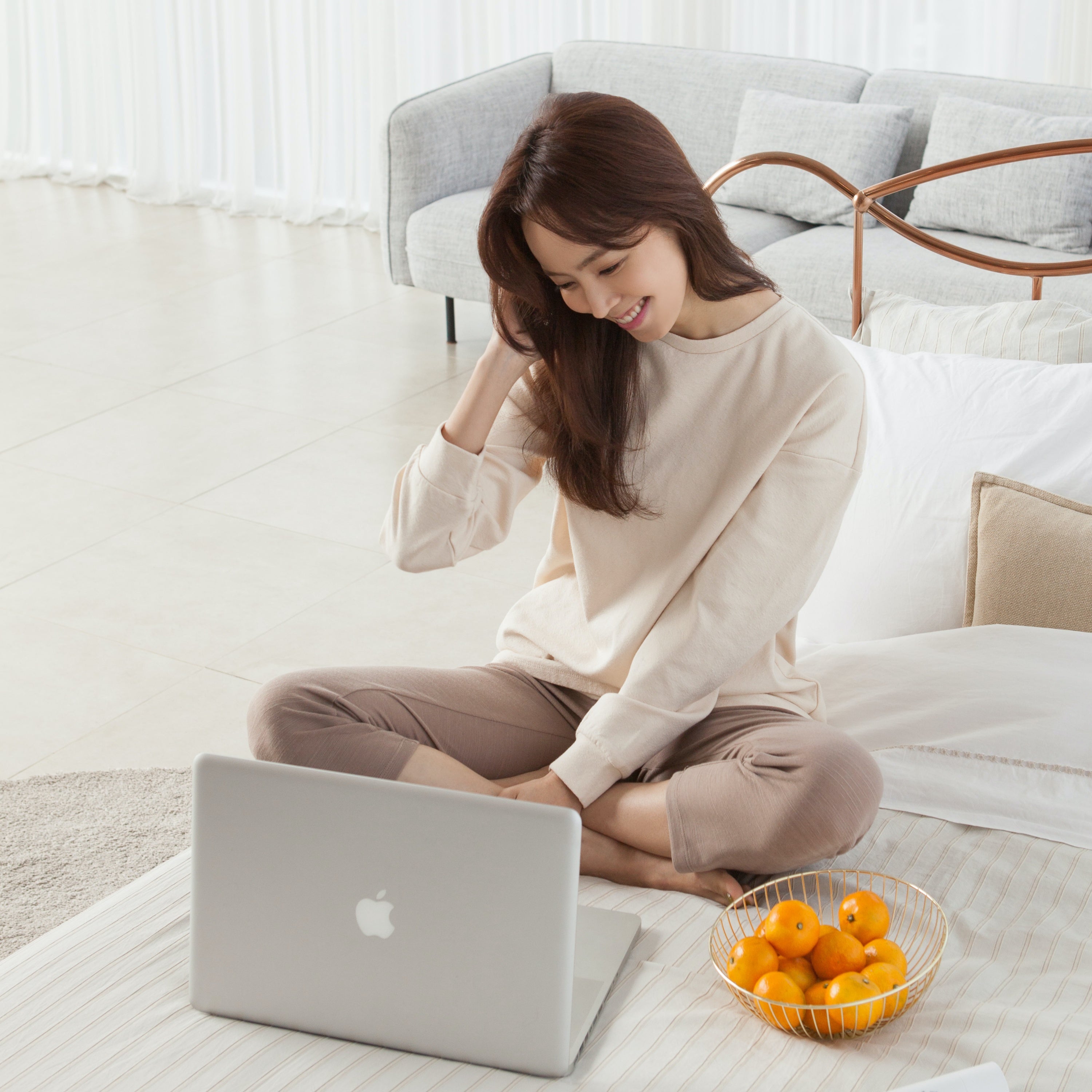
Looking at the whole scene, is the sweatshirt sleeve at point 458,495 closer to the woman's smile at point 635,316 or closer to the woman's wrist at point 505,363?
the woman's wrist at point 505,363

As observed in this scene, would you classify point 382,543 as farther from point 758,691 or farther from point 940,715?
point 940,715

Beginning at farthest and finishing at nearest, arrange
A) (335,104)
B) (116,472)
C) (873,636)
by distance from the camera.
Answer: (335,104), (116,472), (873,636)

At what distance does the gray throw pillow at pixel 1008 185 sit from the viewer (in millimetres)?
3131

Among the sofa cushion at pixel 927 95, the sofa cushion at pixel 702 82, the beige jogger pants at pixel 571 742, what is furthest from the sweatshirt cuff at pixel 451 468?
the sofa cushion at pixel 702 82

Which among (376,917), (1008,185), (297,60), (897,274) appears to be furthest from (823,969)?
(297,60)

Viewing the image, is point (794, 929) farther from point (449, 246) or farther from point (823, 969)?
point (449, 246)

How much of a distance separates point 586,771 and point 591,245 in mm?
537

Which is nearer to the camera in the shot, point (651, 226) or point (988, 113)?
point (651, 226)

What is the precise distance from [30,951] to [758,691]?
0.78 m

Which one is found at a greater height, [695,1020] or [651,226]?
[651,226]

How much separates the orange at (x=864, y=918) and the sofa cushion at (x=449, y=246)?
2.67m

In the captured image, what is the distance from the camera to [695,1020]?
1.13 m

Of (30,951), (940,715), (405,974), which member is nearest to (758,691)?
(940,715)

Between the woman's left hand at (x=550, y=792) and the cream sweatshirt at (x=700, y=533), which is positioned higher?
the cream sweatshirt at (x=700, y=533)
